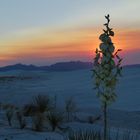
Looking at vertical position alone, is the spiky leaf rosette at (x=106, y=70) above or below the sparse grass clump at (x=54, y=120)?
above

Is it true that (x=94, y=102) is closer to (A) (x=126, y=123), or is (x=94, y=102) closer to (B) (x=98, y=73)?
(A) (x=126, y=123)

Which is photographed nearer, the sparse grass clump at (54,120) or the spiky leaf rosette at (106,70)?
the spiky leaf rosette at (106,70)

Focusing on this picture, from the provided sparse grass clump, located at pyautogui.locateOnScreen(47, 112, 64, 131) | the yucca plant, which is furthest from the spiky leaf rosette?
sparse grass clump, located at pyautogui.locateOnScreen(47, 112, 64, 131)

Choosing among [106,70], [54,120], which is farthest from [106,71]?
[54,120]

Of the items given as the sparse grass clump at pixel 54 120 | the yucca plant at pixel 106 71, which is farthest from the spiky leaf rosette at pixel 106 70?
the sparse grass clump at pixel 54 120

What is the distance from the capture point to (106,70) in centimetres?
624

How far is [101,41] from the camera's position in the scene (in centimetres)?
643

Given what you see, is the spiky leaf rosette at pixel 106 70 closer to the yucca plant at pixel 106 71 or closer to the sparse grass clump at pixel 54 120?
the yucca plant at pixel 106 71

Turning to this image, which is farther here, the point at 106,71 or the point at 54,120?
the point at 54,120

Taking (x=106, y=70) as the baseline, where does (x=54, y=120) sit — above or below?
below

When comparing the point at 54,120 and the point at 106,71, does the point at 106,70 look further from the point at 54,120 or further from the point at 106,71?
the point at 54,120

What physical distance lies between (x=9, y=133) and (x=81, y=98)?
19535mm

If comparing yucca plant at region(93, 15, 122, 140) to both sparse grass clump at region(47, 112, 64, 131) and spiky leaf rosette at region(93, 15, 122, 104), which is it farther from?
sparse grass clump at region(47, 112, 64, 131)

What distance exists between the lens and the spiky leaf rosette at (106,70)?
6242 mm
